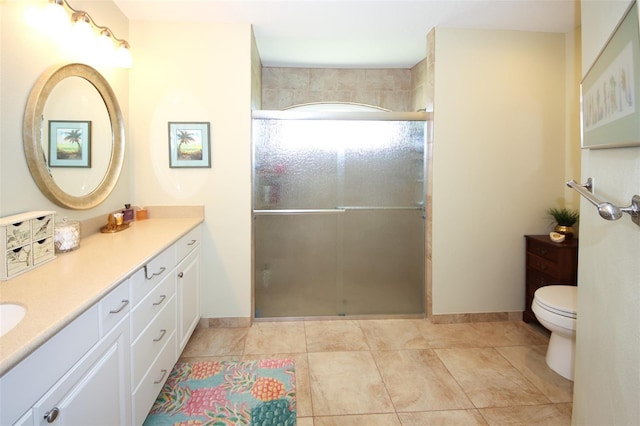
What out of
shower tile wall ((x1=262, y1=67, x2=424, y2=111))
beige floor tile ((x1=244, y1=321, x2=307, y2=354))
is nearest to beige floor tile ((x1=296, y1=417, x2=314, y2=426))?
beige floor tile ((x1=244, y1=321, x2=307, y2=354))

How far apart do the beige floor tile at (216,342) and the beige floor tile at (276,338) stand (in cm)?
6

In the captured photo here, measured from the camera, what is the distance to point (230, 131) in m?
2.64

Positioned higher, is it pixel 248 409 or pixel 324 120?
pixel 324 120

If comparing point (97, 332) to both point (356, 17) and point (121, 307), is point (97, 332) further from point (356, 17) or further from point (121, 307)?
point (356, 17)

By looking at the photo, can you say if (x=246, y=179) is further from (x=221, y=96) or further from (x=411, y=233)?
(x=411, y=233)

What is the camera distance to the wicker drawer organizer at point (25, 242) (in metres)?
1.27

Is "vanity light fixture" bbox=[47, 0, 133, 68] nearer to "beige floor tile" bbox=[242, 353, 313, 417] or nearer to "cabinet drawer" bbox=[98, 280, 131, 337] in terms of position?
"cabinet drawer" bbox=[98, 280, 131, 337]

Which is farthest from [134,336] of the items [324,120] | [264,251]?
[324,120]

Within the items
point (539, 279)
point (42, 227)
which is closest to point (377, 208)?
point (539, 279)

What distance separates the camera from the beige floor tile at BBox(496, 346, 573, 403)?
1.95m

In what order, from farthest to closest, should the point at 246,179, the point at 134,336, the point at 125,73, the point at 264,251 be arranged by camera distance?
the point at 264,251 → the point at 246,179 → the point at 125,73 → the point at 134,336

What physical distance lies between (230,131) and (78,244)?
1.30m

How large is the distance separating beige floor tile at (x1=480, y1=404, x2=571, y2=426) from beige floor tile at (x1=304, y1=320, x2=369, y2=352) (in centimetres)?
87

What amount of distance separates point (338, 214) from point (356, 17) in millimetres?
1482
